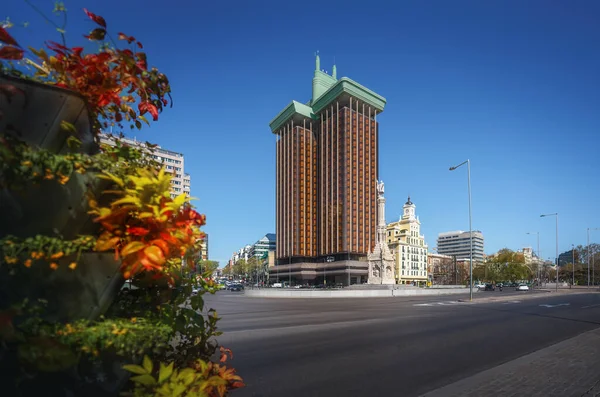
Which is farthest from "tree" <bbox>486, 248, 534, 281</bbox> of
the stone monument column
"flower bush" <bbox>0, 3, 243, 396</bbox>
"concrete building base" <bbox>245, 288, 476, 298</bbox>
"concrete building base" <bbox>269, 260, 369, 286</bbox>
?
"flower bush" <bbox>0, 3, 243, 396</bbox>

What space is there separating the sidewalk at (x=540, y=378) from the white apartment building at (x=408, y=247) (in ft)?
343

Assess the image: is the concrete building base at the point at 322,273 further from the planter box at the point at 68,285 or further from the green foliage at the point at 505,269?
the planter box at the point at 68,285

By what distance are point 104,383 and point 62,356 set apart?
336 millimetres

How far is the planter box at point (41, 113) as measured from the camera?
138cm

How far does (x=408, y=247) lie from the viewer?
11262cm

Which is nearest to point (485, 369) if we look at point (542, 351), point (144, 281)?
point (542, 351)

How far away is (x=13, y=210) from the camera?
138 cm

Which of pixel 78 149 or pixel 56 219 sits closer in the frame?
pixel 56 219

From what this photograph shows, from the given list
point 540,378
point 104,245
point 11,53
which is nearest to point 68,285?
point 104,245

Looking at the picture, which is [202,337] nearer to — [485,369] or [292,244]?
[485,369]

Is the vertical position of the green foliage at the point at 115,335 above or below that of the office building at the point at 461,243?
above

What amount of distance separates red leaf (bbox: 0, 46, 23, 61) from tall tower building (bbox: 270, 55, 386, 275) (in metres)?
84.0

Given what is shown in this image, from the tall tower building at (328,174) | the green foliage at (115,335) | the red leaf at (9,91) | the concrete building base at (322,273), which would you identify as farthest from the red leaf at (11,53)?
the tall tower building at (328,174)

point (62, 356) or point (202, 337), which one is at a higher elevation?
point (62, 356)
